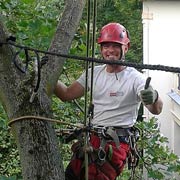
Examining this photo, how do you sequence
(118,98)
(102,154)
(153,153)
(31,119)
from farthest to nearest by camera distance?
(153,153) → (118,98) → (102,154) → (31,119)

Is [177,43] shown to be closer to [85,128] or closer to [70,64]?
[70,64]

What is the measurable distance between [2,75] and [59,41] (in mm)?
297

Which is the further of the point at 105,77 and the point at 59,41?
the point at 105,77

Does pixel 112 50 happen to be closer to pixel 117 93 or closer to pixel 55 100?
pixel 117 93

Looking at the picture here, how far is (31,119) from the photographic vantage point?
1.82 metres

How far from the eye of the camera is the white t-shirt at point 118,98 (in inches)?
85.1

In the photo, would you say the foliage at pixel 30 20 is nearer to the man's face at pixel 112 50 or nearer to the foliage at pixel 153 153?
the man's face at pixel 112 50

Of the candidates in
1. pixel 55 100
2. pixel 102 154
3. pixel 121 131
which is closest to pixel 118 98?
pixel 121 131

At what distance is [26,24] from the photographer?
2.78m

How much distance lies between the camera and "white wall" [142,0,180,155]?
1111 cm

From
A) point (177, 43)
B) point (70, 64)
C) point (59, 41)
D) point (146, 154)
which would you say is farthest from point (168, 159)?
point (177, 43)

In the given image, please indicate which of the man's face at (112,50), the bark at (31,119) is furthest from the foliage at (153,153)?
the bark at (31,119)

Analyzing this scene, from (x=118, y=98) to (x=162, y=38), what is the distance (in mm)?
9579

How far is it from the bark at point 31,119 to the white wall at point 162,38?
364 inches
